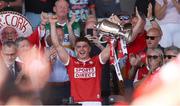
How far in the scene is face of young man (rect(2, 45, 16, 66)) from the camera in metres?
8.09

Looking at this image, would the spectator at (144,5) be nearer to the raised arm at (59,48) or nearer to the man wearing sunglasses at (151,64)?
the man wearing sunglasses at (151,64)

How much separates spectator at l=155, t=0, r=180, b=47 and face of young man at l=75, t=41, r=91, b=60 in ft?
4.33

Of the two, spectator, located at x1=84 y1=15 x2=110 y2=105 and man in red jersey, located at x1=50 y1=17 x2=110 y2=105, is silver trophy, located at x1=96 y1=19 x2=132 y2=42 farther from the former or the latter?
spectator, located at x1=84 y1=15 x2=110 y2=105

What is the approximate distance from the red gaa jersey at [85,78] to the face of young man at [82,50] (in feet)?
0.21

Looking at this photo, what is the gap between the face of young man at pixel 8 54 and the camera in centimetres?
809

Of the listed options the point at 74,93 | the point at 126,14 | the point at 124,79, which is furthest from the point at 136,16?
the point at 74,93

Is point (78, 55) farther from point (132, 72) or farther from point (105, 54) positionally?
point (132, 72)

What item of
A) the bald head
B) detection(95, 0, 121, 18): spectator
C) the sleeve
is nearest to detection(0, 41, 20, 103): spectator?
the sleeve

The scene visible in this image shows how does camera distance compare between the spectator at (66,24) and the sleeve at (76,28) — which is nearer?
the spectator at (66,24)

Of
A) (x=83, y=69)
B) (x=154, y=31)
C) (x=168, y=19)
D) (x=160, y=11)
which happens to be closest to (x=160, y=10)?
(x=160, y=11)

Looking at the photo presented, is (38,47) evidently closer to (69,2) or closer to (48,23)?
(48,23)

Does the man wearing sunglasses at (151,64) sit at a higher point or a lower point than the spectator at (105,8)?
lower

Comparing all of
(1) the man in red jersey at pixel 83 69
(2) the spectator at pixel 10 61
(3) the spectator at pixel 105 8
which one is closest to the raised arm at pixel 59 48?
(1) the man in red jersey at pixel 83 69

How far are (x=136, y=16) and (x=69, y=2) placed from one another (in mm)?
1089
